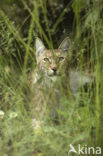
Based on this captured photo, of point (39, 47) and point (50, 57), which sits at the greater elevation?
point (39, 47)

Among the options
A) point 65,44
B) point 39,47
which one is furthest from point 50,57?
point 65,44

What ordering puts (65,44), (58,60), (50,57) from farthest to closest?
(50,57), (65,44), (58,60)

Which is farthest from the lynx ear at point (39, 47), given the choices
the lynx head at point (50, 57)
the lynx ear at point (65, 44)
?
the lynx ear at point (65, 44)

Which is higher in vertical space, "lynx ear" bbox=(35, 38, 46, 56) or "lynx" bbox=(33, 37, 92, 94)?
"lynx ear" bbox=(35, 38, 46, 56)

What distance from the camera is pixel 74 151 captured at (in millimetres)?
1991

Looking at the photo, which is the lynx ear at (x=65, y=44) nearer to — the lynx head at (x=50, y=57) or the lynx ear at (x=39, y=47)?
the lynx head at (x=50, y=57)

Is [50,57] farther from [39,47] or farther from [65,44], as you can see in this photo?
[65,44]

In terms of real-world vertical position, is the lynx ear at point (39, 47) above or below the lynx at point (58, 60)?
above

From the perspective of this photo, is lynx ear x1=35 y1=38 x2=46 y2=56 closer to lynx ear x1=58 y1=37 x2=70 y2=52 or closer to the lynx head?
the lynx head

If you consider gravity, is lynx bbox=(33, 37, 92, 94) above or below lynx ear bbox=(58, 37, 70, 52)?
below

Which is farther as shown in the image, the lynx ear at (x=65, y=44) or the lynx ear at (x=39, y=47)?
the lynx ear at (x=39, y=47)

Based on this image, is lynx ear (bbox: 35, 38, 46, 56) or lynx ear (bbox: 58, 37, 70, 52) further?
lynx ear (bbox: 35, 38, 46, 56)

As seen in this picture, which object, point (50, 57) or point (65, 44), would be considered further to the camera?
point (50, 57)

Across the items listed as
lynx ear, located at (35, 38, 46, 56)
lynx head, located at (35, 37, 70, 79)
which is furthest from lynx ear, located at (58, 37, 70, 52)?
lynx ear, located at (35, 38, 46, 56)
